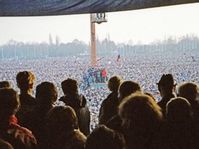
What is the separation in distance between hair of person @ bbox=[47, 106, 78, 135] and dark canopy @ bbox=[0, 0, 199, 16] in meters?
2.27

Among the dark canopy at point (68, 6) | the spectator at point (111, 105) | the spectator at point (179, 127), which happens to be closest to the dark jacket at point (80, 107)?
the spectator at point (111, 105)

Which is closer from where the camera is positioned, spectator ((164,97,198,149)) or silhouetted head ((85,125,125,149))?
silhouetted head ((85,125,125,149))

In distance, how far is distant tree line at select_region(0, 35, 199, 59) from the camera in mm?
5238

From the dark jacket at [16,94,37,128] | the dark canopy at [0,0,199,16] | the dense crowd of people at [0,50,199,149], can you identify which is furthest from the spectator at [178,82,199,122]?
the dark canopy at [0,0,199,16]

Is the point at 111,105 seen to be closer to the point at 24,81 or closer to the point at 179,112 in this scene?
the point at 24,81

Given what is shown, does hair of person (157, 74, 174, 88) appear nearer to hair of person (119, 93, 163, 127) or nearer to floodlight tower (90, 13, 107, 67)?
hair of person (119, 93, 163, 127)

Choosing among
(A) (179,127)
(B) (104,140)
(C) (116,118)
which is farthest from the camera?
(C) (116,118)

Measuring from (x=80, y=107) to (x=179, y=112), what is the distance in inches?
52.1

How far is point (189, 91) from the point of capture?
9.67ft

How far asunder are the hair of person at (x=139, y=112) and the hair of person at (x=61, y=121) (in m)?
0.35

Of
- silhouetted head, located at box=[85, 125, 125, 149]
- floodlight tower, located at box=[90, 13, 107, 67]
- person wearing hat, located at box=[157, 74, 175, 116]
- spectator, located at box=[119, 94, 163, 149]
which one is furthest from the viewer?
floodlight tower, located at box=[90, 13, 107, 67]

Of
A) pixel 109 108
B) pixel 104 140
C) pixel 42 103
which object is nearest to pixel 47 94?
pixel 42 103

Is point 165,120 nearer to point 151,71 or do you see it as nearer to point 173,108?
point 173,108

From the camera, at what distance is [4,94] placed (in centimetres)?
230
